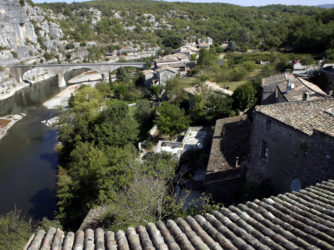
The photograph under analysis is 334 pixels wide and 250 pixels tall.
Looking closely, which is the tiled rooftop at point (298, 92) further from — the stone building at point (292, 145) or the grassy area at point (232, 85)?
the grassy area at point (232, 85)

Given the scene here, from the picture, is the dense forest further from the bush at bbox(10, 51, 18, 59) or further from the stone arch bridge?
the bush at bbox(10, 51, 18, 59)

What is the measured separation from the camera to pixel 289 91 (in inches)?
653

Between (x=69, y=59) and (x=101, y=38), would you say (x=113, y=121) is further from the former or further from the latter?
(x=101, y=38)

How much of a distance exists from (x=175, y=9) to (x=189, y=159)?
470 ft

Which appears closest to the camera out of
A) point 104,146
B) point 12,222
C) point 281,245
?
point 281,245

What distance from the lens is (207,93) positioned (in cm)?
2595

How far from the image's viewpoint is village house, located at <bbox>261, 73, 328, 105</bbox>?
14859 millimetres

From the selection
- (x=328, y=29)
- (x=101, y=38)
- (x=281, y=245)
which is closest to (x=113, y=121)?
(x=281, y=245)

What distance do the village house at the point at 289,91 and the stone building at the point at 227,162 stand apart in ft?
9.24

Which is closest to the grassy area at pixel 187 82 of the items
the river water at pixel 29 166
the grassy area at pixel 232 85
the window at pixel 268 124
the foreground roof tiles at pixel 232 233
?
the grassy area at pixel 232 85

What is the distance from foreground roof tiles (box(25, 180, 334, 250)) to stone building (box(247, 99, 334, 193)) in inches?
148

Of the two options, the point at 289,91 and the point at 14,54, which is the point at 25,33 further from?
the point at 289,91

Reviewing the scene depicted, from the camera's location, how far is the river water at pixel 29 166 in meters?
19.2

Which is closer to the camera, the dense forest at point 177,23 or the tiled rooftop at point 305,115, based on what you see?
the tiled rooftop at point 305,115
